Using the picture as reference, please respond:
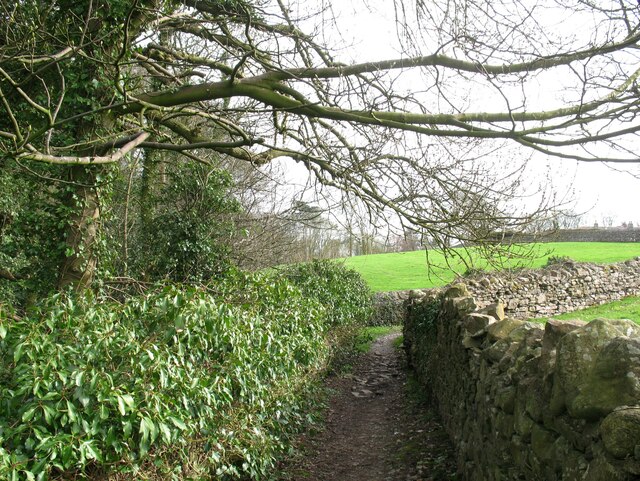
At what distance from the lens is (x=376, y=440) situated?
7410 millimetres

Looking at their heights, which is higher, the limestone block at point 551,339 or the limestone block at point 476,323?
the limestone block at point 551,339

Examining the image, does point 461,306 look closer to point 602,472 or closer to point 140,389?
point 140,389

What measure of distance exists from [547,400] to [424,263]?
30.0 metres

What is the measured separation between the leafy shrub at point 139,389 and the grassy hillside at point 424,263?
674 inches

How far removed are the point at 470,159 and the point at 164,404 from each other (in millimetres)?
5589

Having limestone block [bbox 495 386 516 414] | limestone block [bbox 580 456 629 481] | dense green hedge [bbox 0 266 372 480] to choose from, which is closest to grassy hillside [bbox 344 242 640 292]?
dense green hedge [bbox 0 266 372 480]

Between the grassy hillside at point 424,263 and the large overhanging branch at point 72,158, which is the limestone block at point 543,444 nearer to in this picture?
the large overhanging branch at point 72,158

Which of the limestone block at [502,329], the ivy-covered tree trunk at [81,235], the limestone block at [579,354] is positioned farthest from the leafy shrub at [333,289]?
the limestone block at [579,354]

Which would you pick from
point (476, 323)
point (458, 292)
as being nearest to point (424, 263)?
point (458, 292)

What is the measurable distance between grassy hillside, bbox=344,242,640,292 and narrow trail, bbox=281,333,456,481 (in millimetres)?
11703

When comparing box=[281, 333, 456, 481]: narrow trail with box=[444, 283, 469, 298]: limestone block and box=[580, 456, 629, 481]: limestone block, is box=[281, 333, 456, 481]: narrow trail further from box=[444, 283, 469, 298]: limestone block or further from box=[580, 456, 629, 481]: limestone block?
box=[580, 456, 629, 481]: limestone block

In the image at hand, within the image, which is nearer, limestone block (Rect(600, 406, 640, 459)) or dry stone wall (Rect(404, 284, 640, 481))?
limestone block (Rect(600, 406, 640, 459))

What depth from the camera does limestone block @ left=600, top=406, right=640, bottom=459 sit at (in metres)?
1.95

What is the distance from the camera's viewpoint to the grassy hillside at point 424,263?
2416cm
